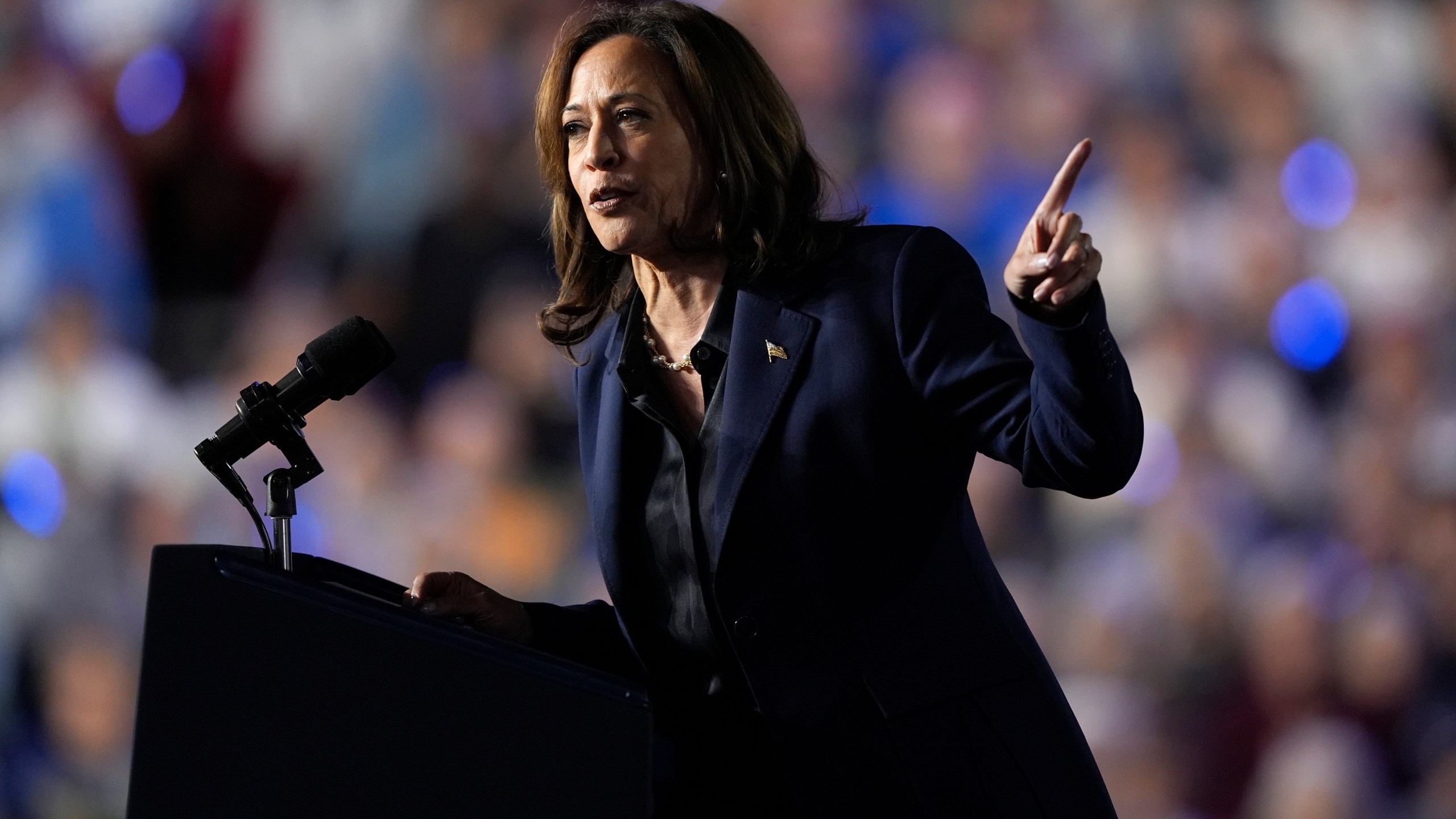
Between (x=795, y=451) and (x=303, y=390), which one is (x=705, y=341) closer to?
(x=795, y=451)

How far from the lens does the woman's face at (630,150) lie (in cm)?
152

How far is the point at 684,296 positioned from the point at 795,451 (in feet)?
1.06

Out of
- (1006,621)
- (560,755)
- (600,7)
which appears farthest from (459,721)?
(600,7)

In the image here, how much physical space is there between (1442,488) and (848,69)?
1764mm

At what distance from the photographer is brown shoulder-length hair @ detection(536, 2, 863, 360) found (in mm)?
1565

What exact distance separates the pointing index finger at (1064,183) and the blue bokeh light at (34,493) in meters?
3.86

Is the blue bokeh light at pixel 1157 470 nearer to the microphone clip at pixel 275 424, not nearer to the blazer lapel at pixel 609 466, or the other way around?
the blazer lapel at pixel 609 466

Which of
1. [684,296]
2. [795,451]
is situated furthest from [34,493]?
[795,451]

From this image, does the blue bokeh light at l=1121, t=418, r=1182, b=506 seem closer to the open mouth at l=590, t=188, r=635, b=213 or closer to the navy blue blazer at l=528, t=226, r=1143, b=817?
the navy blue blazer at l=528, t=226, r=1143, b=817

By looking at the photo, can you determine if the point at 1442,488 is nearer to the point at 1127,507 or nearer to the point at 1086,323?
the point at 1127,507

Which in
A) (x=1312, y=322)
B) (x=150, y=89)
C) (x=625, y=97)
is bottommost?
(x=625, y=97)

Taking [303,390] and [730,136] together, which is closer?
[303,390]

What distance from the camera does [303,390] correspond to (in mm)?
1235

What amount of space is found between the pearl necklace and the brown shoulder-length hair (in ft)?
0.38
